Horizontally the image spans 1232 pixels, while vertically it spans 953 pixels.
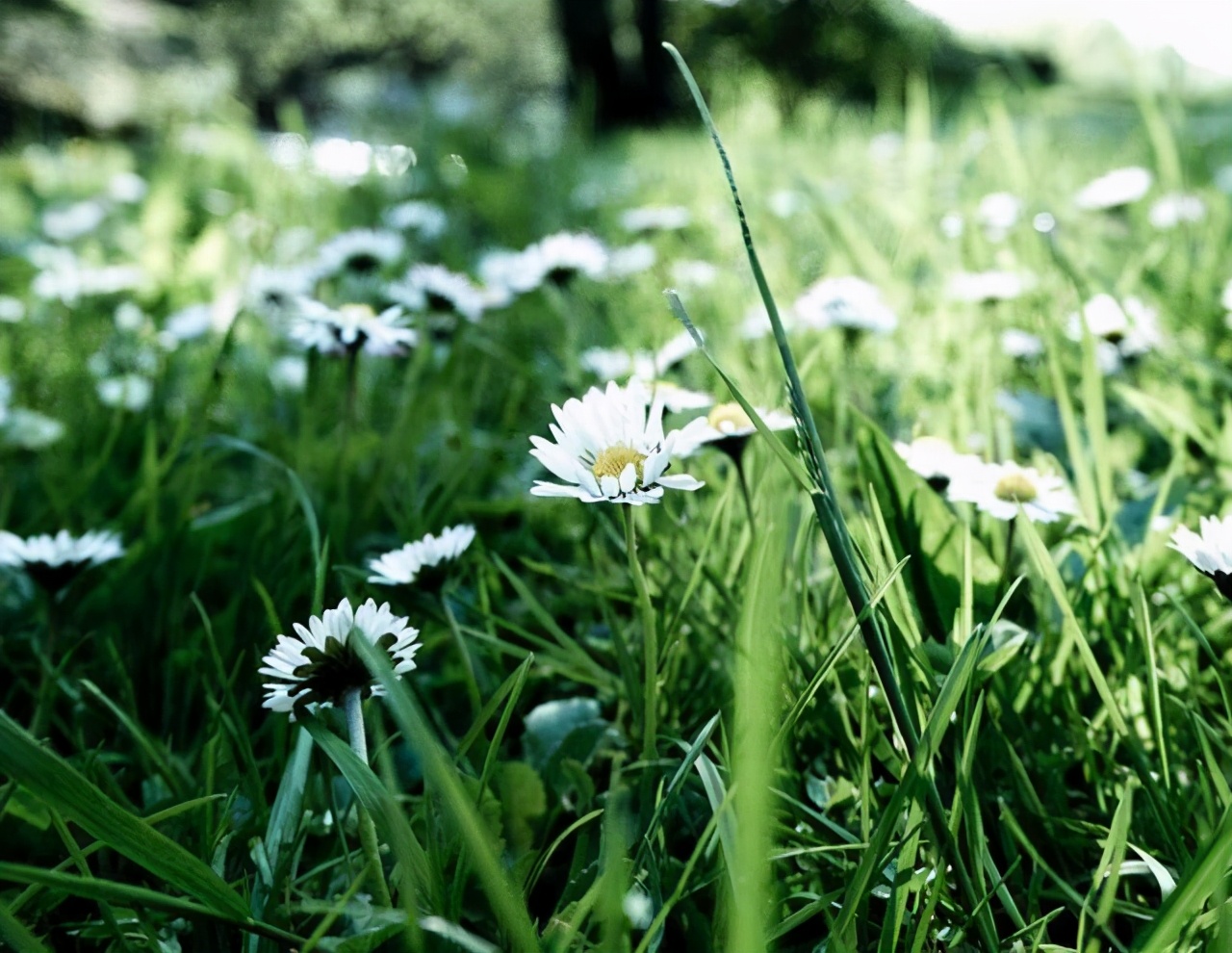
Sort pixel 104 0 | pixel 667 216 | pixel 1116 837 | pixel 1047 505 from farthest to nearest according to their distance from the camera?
pixel 104 0 → pixel 667 216 → pixel 1047 505 → pixel 1116 837

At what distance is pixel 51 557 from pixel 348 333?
0.28m

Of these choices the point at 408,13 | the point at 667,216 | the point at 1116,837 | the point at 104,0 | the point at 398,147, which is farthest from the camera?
the point at 408,13

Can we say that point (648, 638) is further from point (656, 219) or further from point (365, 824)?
point (656, 219)

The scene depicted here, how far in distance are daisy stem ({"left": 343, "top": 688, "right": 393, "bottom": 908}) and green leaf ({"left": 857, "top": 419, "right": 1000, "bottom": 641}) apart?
34 centimetres

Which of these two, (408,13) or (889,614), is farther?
(408,13)

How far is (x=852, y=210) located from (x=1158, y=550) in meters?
1.24

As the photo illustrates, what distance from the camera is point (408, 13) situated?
12.0 m

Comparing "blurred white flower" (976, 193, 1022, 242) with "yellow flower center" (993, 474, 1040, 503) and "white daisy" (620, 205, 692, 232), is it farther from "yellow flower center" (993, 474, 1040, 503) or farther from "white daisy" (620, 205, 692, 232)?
"yellow flower center" (993, 474, 1040, 503)

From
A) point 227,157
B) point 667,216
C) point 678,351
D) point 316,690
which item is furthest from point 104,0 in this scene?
point 316,690

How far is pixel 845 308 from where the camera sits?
976 millimetres

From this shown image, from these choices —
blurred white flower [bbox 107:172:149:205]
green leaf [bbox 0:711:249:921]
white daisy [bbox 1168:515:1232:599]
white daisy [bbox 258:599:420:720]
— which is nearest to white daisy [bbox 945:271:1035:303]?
white daisy [bbox 1168:515:1232:599]

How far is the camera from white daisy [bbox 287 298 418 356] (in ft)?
2.68

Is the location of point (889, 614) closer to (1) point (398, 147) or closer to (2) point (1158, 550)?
(2) point (1158, 550)

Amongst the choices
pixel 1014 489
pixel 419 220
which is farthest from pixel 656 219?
pixel 1014 489
